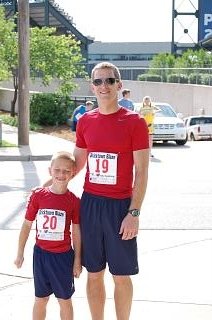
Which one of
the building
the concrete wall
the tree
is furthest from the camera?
the building

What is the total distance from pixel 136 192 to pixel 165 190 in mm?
7957

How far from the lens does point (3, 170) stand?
15.5 metres

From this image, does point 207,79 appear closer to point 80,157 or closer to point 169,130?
point 169,130

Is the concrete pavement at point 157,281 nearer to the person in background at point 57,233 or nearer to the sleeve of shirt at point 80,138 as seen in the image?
the person in background at point 57,233

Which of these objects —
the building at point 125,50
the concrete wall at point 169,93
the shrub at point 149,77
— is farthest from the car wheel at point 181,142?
the building at point 125,50

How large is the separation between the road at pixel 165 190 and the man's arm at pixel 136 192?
14.4 feet

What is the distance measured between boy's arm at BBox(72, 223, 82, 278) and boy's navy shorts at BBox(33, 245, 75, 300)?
0.03 m

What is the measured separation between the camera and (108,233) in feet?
14.6

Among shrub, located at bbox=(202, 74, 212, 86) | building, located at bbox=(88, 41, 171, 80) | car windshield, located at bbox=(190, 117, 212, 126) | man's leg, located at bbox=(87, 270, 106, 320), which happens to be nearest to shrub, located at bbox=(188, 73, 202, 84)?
shrub, located at bbox=(202, 74, 212, 86)

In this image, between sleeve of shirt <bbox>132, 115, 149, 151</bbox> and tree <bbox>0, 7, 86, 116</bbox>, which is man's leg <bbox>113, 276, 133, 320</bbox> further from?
tree <bbox>0, 7, 86, 116</bbox>

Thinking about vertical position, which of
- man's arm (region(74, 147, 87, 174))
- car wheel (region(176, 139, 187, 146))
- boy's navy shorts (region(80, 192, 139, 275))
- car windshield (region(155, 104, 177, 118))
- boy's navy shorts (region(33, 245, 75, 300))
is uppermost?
man's arm (region(74, 147, 87, 174))

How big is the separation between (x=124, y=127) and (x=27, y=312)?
73.2 inches

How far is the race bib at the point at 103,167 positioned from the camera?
4.43m

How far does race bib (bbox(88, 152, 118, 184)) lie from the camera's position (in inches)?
174
